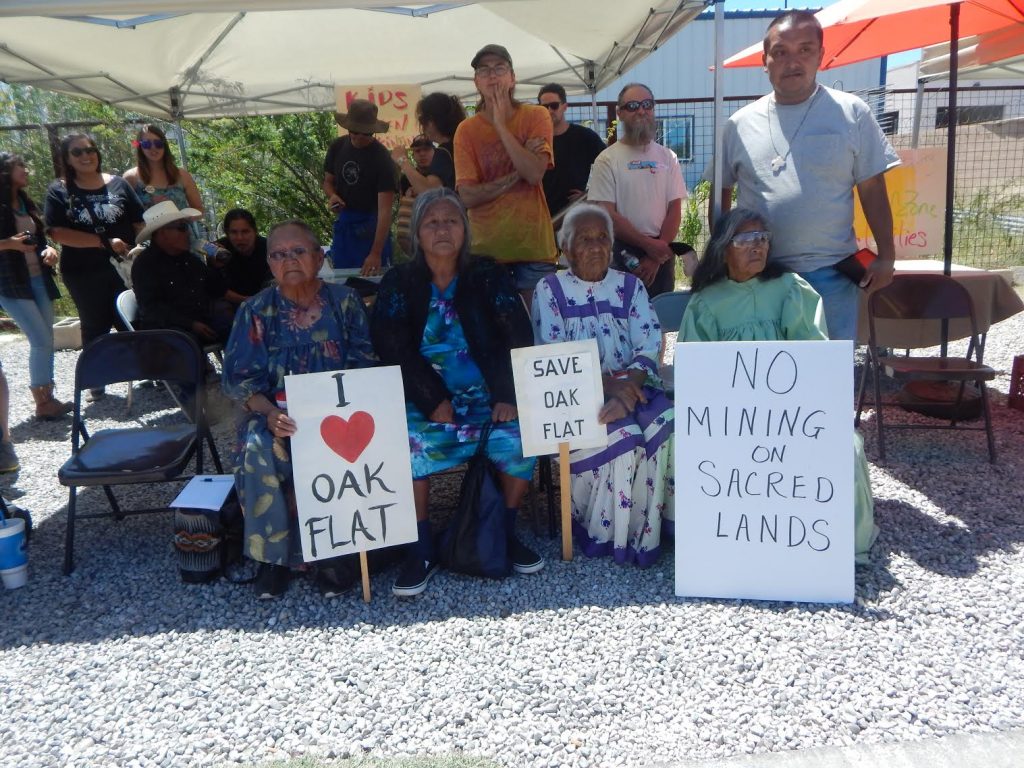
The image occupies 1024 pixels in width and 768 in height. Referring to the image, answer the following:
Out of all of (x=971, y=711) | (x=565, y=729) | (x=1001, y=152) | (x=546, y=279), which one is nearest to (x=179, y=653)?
(x=565, y=729)

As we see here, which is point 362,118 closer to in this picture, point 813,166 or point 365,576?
point 813,166

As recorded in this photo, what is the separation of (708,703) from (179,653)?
1.83 metres

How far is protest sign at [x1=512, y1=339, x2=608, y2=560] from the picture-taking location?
9.69 feet

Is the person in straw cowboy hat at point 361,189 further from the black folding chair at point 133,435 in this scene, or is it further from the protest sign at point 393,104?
the black folding chair at point 133,435

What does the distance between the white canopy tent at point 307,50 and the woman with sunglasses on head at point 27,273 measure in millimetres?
914

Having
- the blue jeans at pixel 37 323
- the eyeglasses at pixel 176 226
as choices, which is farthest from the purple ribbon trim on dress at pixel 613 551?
the blue jeans at pixel 37 323

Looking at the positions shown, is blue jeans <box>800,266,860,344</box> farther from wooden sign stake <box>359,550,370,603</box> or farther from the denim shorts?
wooden sign stake <box>359,550,370,603</box>

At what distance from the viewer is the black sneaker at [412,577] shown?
2.95 m

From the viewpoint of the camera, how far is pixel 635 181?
4227 mm

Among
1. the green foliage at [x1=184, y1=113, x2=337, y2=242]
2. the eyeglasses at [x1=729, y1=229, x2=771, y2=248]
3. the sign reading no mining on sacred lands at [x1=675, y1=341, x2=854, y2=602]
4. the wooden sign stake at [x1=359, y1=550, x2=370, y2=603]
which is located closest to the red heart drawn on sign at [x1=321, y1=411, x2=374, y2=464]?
the wooden sign stake at [x1=359, y1=550, x2=370, y2=603]

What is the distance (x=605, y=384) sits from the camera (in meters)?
3.17

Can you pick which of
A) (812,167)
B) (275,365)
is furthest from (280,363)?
(812,167)

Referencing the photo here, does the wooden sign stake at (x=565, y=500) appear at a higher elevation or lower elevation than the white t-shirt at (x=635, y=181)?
lower

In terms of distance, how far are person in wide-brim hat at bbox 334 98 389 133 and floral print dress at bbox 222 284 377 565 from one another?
217 cm
